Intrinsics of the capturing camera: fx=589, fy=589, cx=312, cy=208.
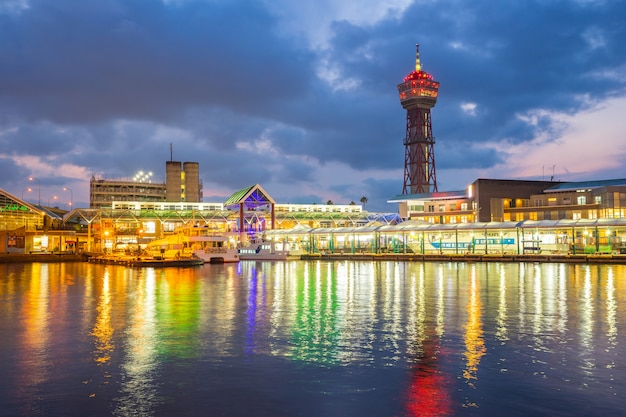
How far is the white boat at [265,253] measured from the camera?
357ft

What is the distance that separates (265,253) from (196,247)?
1438 cm

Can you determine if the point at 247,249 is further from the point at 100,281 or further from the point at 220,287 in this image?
the point at 220,287

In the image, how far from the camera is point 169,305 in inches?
1443

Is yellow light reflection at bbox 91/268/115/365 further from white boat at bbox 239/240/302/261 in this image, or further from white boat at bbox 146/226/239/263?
white boat at bbox 239/240/302/261

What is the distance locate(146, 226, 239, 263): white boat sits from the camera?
313 feet

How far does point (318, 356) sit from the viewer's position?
21234mm

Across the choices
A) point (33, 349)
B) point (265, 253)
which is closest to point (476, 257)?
point (265, 253)

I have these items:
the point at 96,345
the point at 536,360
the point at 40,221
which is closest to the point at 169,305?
the point at 96,345

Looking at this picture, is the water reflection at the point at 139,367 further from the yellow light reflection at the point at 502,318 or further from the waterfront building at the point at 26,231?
the waterfront building at the point at 26,231

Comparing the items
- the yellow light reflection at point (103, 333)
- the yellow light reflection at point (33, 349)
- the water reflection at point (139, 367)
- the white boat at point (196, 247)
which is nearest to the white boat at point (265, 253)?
the white boat at point (196, 247)

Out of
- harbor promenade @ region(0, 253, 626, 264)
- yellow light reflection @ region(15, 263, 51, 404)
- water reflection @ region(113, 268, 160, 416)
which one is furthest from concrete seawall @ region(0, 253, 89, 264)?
water reflection @ region(113, 268, 160, 416)

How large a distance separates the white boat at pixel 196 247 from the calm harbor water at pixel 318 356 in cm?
5524

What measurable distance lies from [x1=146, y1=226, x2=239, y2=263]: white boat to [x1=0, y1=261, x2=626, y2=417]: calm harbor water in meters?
55.2

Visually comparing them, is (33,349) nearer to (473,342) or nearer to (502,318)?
(473,342)
